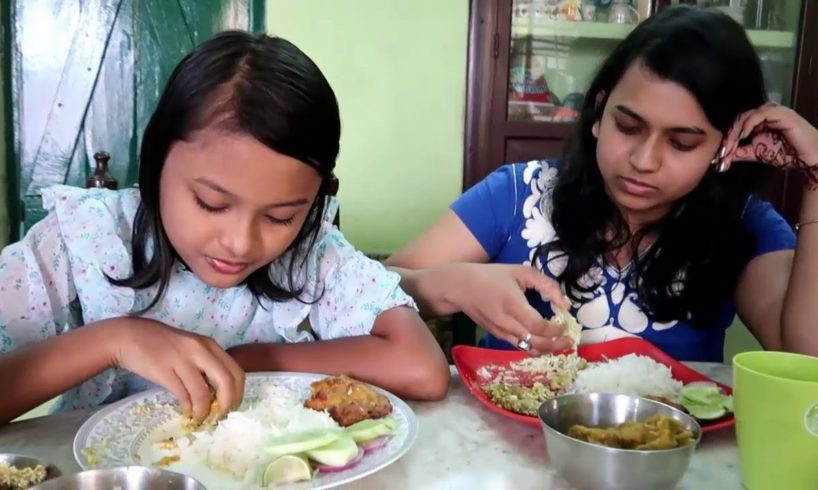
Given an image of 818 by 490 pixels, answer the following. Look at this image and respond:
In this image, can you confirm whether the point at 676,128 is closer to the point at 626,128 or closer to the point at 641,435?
the point at 626,128

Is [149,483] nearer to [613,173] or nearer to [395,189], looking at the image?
[613,173]

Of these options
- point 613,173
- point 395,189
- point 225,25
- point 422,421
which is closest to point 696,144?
point 613,173

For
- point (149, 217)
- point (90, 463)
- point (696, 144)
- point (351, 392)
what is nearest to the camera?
point (90, 463)

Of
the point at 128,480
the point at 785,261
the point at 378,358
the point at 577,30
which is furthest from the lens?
the point at 577,30

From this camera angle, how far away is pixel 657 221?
153cm

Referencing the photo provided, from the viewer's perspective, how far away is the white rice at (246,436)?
77 cm

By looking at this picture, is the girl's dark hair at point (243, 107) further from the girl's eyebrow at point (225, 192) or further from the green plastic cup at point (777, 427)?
the green plastic cup at point (777, 427)

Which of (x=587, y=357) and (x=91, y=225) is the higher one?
(x=91, y=225)

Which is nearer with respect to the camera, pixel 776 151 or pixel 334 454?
pixel 334 454

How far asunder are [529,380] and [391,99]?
5.89 ft

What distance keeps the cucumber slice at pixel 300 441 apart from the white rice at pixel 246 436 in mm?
13

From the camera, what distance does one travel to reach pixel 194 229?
3.31 feet

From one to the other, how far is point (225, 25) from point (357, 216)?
0.89m

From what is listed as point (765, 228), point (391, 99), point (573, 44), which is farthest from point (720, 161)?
point (573, 44)
